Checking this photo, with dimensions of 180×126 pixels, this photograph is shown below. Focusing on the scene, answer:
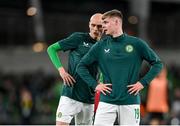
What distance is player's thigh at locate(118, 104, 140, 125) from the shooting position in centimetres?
913

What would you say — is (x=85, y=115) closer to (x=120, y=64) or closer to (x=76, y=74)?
(x=76, y=74)

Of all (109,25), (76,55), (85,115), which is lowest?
(85,115)

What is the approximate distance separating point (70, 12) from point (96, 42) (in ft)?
56.3

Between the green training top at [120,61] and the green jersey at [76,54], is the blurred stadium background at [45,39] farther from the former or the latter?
the green training top at [120,61]

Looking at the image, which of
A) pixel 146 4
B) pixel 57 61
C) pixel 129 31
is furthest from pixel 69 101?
pixel 146 4

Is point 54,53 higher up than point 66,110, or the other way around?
point 54,53

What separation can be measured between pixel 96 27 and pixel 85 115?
1.27 metres

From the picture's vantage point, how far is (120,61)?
29.7ft

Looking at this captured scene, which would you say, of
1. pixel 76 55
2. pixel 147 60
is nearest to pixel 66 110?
pixel 76 55

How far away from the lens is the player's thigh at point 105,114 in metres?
9.08

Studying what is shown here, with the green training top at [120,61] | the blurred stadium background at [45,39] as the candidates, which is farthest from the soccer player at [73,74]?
the blurred stadium background at [45,39]

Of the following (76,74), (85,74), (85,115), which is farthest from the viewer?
(85,115)

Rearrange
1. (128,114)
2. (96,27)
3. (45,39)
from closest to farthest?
(128,114) < (96,27) < (45,39)

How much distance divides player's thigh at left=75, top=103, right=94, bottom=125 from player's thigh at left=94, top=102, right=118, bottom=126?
1166 mm
